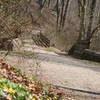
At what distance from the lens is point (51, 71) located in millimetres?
12875

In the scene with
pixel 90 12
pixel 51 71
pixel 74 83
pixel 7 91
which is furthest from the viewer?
pixel 90 12

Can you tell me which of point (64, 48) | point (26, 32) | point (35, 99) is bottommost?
point (64, 48)

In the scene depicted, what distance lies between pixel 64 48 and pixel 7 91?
25.9 metres

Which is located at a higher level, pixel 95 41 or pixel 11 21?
pixel 11 21

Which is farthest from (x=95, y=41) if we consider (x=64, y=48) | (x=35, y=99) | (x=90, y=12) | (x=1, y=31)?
(x=35, y=99)

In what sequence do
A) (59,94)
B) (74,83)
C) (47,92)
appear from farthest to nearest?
(74,83) → (59,94) → (47,92)

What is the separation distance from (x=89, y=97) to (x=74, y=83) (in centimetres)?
162

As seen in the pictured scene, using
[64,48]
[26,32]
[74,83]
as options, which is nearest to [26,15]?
[26,32]

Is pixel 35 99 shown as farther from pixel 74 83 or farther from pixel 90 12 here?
pixel 90 12

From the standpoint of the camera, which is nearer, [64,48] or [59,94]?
[59,94]

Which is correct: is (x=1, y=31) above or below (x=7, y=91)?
above

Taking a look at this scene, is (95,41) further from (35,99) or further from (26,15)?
(35,99)

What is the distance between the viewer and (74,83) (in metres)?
11.0

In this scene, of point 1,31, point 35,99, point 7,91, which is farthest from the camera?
point 1,31
